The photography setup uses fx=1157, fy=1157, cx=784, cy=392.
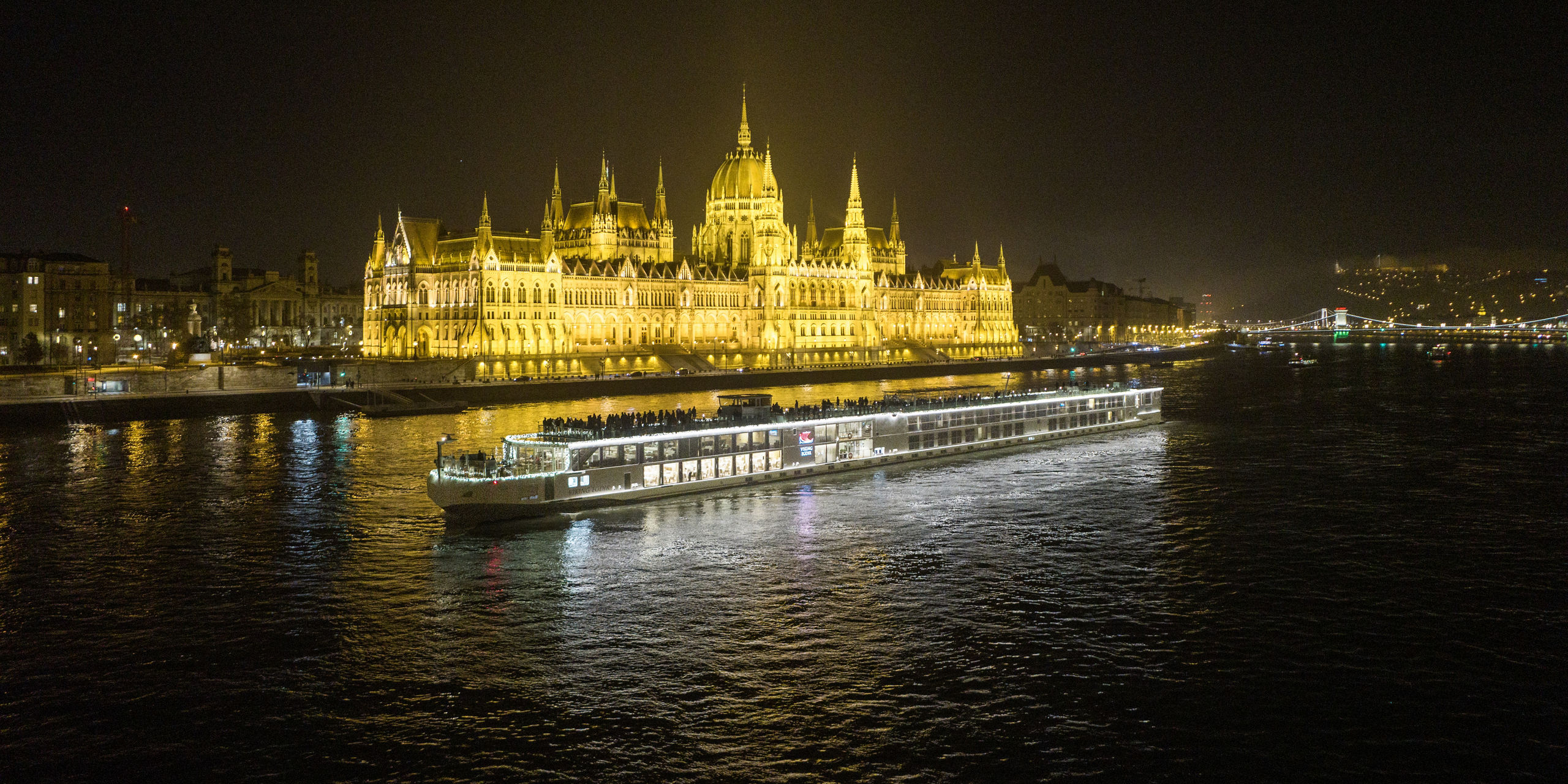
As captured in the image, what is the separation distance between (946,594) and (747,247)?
428ft

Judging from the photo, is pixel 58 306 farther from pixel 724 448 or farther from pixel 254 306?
pixel 724 448

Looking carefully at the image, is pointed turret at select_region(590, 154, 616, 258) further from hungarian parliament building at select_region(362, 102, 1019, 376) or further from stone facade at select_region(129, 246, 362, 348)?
stone facade at select_region(129, 246, 362, 348)

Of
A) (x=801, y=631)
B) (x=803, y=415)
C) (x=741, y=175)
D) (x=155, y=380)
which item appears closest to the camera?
(x=801, y=631)

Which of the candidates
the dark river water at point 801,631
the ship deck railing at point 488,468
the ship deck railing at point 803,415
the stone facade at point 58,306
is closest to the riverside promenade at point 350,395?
the dark river water at point 801,631

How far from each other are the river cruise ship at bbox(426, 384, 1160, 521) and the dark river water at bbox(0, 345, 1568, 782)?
1.36 metres

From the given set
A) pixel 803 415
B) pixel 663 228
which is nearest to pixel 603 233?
pixel 663 228

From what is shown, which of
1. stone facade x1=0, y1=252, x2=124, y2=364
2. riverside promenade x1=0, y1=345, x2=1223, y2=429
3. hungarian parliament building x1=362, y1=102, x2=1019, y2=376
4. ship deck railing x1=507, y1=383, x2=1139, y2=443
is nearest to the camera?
ship deck railing x1=507, y1=383, x2=1139, y2=443

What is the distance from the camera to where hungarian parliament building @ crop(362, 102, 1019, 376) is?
12038cm

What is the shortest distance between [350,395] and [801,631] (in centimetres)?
7001

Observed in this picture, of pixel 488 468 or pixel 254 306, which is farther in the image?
pixel 254 306

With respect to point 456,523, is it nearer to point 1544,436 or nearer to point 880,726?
point 880,726

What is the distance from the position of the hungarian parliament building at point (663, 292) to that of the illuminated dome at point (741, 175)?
187 millimetres

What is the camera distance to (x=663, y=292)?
140875 millimetres

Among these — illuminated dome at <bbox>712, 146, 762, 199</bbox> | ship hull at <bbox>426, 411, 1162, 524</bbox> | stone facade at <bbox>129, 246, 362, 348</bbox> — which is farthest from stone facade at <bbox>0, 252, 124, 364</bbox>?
ship hull at <bbox>426, 411, 1162, 524</bbox>
